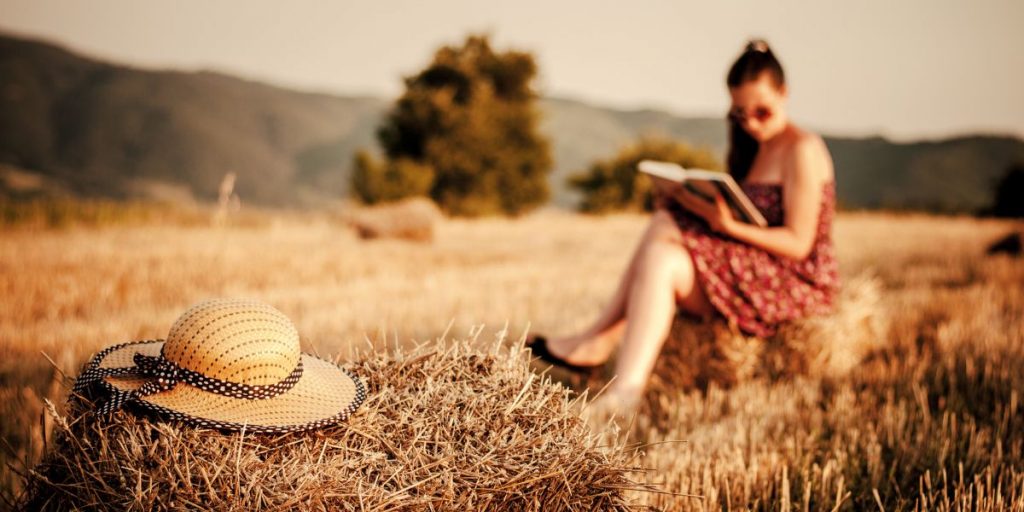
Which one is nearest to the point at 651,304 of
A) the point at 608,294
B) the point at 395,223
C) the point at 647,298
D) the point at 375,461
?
the point at 647,298

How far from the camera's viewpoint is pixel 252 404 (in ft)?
4.87

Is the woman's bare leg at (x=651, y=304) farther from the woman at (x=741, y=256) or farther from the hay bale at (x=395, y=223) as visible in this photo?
the hay bale at (x=395, y=223)

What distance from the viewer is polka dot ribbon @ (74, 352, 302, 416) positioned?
1.42 metres

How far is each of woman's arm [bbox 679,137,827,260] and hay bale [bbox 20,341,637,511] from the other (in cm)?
209

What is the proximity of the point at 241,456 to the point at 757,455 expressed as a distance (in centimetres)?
171

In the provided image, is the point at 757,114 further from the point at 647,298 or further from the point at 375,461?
the point at 375,461

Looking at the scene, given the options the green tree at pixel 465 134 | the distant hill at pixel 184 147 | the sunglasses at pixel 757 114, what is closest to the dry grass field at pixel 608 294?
the sunglasses at pixel 757 114

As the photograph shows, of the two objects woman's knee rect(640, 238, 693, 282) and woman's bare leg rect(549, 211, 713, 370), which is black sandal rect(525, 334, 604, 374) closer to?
woman's bare leg rect(549, 211, 713, 370)

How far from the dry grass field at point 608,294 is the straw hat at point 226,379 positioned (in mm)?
243

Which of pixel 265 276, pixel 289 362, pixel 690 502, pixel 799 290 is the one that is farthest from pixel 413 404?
pixel 265 276

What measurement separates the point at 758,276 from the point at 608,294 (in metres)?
3.18

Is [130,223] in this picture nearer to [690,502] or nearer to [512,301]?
[512,301]

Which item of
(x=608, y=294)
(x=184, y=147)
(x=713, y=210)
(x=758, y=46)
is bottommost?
(x=184, y=147)

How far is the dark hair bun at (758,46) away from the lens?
3.63 meters
